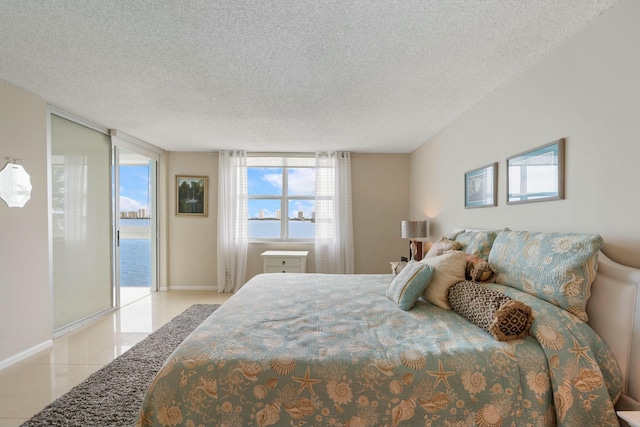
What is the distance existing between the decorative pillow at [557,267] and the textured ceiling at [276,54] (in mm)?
1237

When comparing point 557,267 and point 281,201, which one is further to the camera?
point 281,201

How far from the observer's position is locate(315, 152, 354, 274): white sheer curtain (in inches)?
203

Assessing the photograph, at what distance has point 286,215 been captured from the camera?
5.43 metres

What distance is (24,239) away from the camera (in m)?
2.79

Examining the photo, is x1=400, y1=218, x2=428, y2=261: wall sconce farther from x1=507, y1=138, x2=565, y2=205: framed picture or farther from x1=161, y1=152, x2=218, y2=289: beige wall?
x1=161, y1=152, x2=218, y2=289: beige wall

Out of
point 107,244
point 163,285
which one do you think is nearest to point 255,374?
point 107,244

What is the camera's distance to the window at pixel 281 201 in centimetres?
541

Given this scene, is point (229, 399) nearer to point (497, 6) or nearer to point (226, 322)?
point (226, 322)

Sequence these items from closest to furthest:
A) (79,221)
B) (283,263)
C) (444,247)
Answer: (444,247), (79,221), (283,263)

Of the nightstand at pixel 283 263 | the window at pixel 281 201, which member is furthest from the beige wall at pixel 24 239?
the window at pixel 281 201

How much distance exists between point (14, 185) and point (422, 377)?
346 centimetres

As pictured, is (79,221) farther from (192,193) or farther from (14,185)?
(192,193)

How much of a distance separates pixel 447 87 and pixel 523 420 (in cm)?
238

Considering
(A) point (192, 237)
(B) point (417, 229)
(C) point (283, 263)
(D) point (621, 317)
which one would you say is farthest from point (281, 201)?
(D) point (621, 317)
